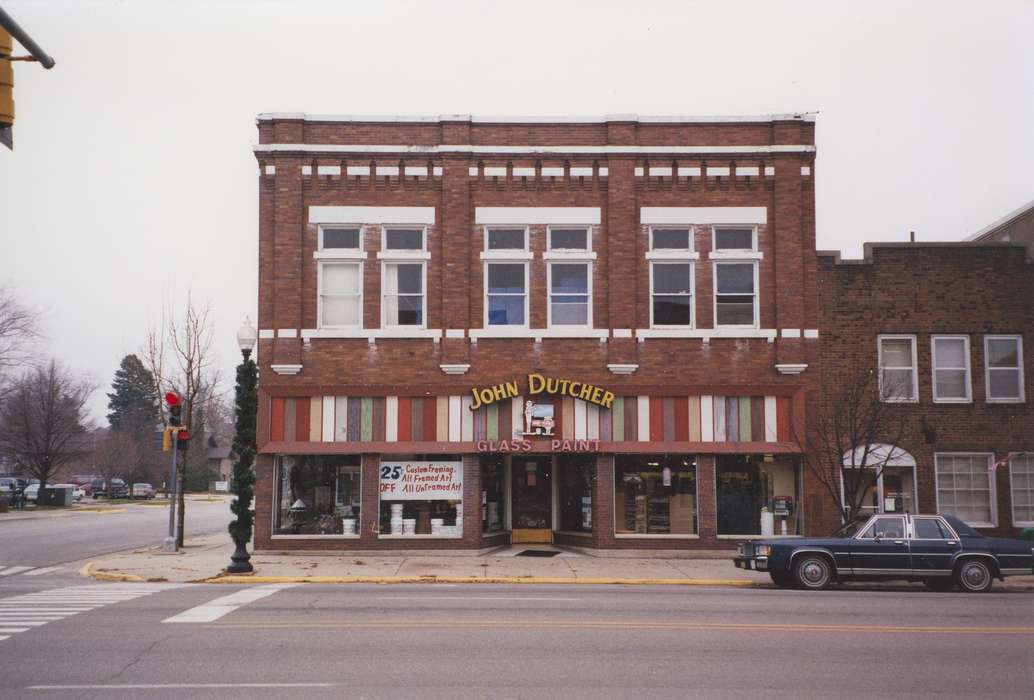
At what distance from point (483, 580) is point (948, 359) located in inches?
527

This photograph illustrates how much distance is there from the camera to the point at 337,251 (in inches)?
925

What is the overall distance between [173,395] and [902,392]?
58.7 ft

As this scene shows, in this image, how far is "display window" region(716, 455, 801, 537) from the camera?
75.9 ft

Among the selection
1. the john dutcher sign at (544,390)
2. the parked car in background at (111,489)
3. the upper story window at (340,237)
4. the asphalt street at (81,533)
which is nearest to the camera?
the john dutcher sign at (544,390)

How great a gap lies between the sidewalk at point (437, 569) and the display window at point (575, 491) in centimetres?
78

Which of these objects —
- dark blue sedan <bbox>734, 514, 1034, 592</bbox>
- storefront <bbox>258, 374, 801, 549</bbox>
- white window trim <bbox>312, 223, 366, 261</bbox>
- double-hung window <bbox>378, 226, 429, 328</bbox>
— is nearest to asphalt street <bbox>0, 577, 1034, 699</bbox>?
dark blue sedan <bbox>734, 514, 1034, 592</bbox>

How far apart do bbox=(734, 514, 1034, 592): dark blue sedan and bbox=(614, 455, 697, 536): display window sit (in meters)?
5.50

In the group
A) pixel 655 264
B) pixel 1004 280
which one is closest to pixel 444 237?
pixel 655 264

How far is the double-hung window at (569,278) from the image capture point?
23.5 meters

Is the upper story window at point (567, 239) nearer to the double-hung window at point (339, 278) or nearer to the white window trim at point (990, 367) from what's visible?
the double-hung window at point (339, 278)

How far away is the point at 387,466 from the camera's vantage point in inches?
913

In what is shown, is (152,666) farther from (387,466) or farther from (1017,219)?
(1017,219)

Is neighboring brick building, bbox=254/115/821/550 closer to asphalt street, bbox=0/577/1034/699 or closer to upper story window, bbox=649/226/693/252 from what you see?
upper story window, bbox=649/226/693/252

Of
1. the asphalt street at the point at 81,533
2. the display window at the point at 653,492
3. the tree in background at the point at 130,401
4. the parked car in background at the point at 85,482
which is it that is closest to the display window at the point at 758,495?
the display window at the point at 653,492
